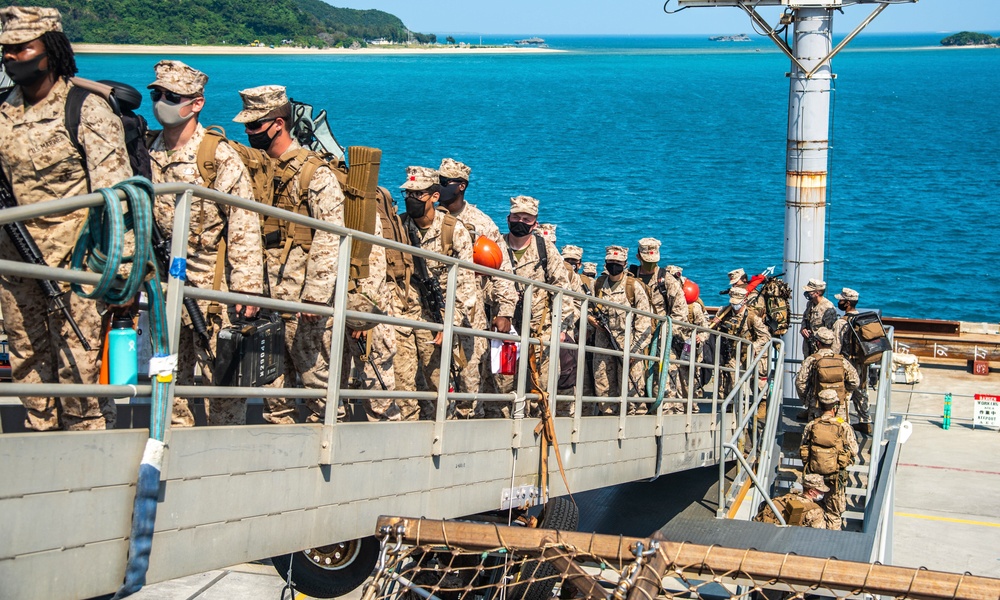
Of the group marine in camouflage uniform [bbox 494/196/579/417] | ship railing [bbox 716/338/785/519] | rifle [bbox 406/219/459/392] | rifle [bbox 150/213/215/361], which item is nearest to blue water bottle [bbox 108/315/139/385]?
rifle [bbox 150/213/215/361]

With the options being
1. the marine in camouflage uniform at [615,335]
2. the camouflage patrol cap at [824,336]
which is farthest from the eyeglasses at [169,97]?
the camouflage patrol cap at [824,336]

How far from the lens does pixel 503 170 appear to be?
64375 millimetres

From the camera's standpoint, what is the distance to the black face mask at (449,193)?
8.30 metres

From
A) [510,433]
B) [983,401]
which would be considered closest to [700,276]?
[983,401]

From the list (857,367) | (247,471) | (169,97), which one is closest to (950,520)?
(857,367)

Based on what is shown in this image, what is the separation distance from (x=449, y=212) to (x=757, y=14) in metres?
9.12

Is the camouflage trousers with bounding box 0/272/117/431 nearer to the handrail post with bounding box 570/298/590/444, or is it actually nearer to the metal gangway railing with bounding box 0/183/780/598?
the metal gangway railing with bounding box 0/183/780/598

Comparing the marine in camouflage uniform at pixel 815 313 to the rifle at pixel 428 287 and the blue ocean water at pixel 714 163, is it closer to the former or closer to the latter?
the rifle at pixel 428 287

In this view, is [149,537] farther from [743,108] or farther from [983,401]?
[743,108]

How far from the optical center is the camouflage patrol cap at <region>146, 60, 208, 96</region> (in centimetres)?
559

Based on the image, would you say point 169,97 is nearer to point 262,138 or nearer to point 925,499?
point 262,138

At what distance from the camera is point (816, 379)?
41.6 ft

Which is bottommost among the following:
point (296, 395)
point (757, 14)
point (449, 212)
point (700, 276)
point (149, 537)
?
point (700, 276)

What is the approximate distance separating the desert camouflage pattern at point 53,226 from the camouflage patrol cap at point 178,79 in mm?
662
